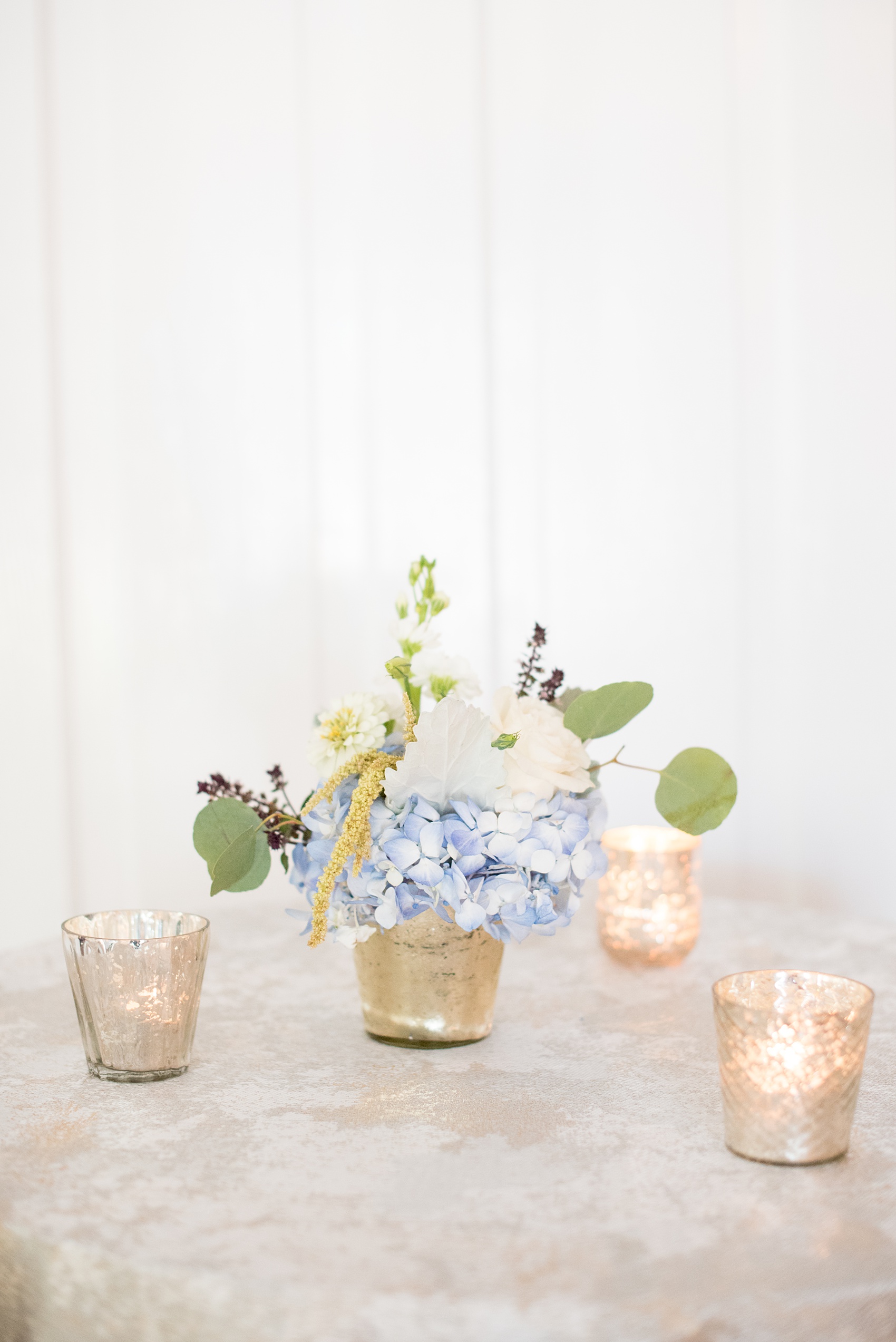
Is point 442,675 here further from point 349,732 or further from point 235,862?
point 235,862

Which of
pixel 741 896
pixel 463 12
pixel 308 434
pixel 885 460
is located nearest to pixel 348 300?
pixel 308 434

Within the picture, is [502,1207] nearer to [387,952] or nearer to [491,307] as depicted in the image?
[387,952]

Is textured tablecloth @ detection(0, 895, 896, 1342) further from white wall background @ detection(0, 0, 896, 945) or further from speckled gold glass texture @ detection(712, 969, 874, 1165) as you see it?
white wall background @ detection(0, 0, 896, 945)

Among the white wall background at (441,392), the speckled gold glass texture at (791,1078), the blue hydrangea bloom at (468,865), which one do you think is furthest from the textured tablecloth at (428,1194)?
the white wall background at (441,392)

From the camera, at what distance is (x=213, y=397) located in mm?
1999

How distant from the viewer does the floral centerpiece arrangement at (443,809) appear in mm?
853

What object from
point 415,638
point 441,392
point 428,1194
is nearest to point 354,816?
point 415,638

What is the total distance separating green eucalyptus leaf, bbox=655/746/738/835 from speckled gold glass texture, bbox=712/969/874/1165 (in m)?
0.20

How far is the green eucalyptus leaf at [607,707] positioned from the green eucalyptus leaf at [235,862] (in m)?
0.26

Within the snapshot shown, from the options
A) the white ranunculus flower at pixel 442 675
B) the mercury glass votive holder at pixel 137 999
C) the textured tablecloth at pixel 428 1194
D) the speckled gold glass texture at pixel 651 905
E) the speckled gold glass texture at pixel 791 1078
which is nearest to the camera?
the textured tablecloth at pixel 428 1194

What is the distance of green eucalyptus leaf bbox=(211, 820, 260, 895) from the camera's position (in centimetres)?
90

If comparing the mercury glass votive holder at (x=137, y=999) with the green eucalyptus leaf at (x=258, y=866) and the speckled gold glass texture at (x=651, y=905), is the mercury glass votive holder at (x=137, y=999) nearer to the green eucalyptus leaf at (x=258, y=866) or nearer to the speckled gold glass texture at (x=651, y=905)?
the green eucalyptus leaf at (x=258, y=866)

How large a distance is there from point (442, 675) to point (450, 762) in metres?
0.10

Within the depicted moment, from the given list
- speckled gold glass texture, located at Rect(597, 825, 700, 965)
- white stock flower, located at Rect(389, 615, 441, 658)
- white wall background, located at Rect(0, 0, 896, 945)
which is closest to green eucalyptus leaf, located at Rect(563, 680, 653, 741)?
white stock flower, located at Rect(389, 615, 441, 658)
